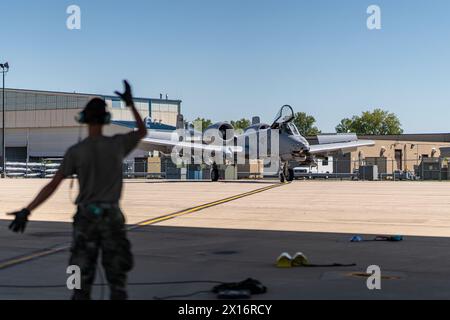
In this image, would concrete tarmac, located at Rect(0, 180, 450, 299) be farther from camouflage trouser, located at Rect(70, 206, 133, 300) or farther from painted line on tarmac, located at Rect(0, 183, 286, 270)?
camouflage trouser, located at Rect(70, 206, 133, 300)

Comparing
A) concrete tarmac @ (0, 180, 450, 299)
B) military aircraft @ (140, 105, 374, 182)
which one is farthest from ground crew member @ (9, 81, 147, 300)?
military aircraft @ (140, 105, 374, 182)

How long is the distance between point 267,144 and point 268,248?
26453mm

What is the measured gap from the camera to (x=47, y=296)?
7355 millimetres

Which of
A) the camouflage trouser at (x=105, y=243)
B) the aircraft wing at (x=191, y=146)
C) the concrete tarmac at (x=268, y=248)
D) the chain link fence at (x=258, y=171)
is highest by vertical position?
the aircraft wing at (x=191, y=146)

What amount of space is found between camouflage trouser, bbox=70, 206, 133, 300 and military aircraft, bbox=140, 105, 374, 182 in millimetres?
31554

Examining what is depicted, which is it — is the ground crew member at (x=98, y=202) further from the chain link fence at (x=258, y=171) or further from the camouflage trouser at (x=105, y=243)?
the chain link fence at (x=258, y=171)

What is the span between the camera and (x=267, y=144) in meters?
38.0

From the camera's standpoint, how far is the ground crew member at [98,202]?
547 centimetres

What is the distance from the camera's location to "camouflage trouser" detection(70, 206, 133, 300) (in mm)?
5461

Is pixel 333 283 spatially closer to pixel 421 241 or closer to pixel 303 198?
pixel 421 241

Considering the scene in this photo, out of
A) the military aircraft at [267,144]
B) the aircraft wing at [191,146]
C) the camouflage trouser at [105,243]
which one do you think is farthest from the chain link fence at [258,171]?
the camouflage trouser at [105,243]

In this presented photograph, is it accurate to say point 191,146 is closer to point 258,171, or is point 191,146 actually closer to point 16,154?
point 258,171

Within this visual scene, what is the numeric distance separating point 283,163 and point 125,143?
3428 centimetres
